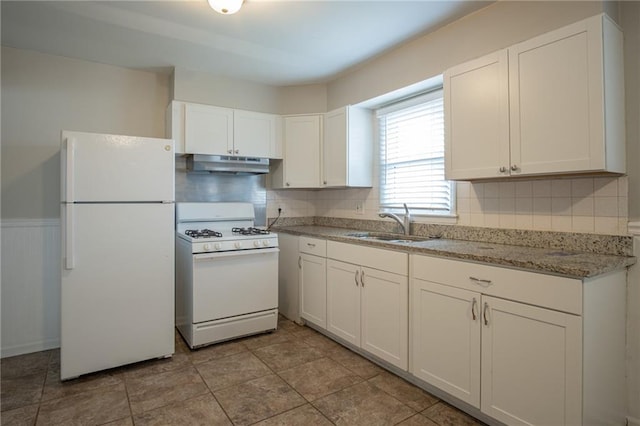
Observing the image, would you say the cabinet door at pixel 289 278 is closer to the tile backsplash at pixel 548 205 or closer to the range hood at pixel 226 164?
the range hood at pixel 226 164

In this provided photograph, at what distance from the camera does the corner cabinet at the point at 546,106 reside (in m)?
1.72

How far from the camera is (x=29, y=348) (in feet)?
9.45

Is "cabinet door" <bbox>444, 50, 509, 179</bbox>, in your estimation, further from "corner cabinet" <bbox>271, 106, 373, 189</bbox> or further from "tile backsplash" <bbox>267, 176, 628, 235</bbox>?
"corner cabinet" <bbox>271, 106, 373, 189</bbox>

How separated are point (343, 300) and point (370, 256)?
509 millimetres

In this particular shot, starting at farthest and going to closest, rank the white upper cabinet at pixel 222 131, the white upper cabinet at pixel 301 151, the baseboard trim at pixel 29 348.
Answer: the white upper cabinet at pixel 301 151 < the white upper cabinet at pixel 222 131 < the baseboard trim at pixel 29 348

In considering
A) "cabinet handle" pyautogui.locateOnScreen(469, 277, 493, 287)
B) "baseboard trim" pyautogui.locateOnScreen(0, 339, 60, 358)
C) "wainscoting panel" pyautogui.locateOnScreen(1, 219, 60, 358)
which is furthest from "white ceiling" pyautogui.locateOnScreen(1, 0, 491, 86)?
"baseboard trim" pyautogui.locateOnScreen(0, 339, 60, 358)

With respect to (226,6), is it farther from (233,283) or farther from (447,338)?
(447,338)

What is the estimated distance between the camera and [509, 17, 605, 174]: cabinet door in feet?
5.65

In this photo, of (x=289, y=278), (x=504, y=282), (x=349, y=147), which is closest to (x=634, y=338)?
(x=504, y=282)

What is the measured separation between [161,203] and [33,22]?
1512 mm

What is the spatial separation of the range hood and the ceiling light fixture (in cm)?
142

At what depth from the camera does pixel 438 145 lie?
290 centimetres

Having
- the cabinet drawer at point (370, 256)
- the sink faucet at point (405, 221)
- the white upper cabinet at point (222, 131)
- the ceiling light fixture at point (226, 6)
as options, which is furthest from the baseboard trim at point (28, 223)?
the sink faucet at point (405, 221)

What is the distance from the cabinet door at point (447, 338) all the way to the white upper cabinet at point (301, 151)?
1.88 meters
